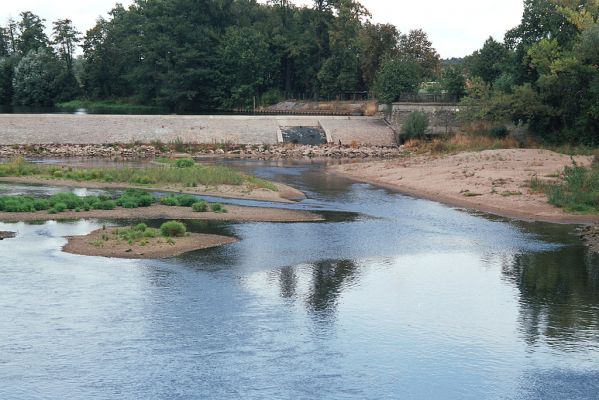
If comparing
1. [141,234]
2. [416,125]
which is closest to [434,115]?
[416,125]

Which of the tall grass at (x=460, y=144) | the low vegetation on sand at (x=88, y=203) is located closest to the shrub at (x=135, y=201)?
the low vegetation on sand at (x=88, y=203)

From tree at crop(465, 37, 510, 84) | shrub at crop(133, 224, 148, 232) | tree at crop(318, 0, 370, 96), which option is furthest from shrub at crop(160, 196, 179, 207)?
tree at crop(318, 0, 370, 96)

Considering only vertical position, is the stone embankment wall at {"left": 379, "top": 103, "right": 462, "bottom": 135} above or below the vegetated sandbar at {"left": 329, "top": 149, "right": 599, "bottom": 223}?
above

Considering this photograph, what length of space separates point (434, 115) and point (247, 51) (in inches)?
1637

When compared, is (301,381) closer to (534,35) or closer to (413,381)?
(413,381)

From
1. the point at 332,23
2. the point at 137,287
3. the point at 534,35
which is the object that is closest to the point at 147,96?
the point at 332,23

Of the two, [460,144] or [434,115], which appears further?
[434,115]

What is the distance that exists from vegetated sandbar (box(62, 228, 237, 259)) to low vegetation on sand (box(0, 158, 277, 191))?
14.6m

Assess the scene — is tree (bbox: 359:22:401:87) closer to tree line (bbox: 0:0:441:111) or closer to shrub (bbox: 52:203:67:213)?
tree line (bbox: 0:0:441:111)

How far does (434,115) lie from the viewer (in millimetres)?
71062

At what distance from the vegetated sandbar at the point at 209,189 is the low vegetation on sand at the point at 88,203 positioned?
3944mm

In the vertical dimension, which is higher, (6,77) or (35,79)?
(6,77)

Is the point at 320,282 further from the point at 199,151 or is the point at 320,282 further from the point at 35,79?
the point at 35,79

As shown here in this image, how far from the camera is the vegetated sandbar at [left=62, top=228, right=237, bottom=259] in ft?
89.5
